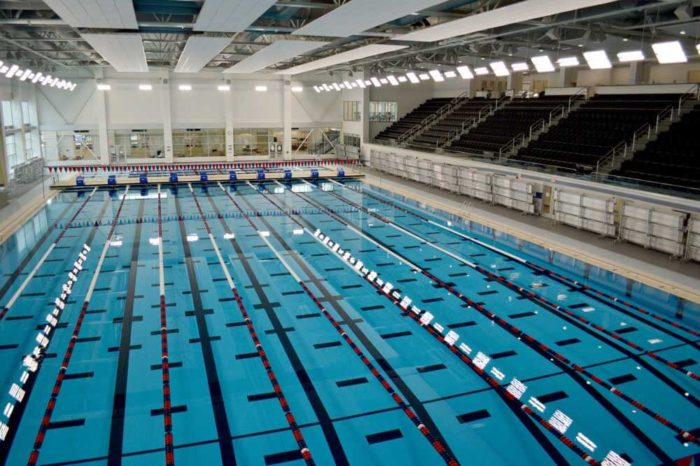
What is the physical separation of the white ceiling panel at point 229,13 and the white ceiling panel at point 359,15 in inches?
49.6

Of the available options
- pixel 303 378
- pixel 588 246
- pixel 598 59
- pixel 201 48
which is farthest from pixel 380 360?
pixel 201 48

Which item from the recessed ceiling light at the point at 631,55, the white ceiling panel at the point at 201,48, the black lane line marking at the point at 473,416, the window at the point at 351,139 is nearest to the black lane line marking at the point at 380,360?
the black lane line marking at the point at 473,416

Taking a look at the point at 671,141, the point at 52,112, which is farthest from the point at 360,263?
the point at 52,112

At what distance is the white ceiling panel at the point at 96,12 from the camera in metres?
8.59

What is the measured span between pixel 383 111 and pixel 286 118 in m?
6.30

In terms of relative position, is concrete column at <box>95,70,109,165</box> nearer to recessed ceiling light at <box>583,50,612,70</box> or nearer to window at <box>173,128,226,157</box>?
window at <box>173,128,226,157</box>

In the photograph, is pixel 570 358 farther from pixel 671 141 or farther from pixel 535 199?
pixel 671 141

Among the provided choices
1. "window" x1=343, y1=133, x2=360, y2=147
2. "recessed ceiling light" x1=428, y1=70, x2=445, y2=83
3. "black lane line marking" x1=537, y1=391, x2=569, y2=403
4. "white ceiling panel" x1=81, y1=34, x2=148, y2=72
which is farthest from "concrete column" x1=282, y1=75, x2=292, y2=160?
"black lane line marking" x1=537, y1=391, x2=569, y2=403

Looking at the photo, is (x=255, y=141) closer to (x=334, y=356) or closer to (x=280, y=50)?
(x=280, y=50)

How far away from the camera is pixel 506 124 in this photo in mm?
24141

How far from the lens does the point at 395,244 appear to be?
A: 45.6ft

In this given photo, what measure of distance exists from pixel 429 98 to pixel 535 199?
62.3 feet

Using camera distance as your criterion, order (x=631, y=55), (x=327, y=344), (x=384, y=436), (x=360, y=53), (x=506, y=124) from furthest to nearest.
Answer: (x=506, y=124), (x=360, y=53), (x=631, y=55), (x=327, y=344), (x=384, y=436)

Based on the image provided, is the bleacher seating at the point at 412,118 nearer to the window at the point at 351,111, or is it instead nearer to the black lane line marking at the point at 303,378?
the window at the point at 351,111
